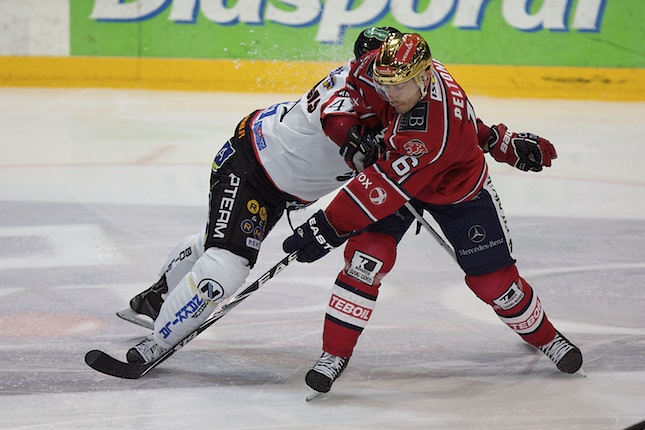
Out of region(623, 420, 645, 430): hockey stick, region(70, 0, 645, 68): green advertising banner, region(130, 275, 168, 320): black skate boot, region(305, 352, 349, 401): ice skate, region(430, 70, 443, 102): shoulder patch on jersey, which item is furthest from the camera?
region(70, 0, 645, 68): green advertising banner

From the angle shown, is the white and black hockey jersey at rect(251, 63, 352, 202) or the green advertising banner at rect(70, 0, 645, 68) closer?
the white and black hockey jersey at rect(251, 63, 352, 202)

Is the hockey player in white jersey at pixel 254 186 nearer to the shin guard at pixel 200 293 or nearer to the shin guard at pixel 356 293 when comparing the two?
the shin guard at pixel 200 293

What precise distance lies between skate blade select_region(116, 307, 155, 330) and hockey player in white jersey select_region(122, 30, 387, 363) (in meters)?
0.32

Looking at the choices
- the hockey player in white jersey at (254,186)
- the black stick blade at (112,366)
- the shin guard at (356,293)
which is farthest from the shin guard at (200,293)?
the shin guard at (356,293)

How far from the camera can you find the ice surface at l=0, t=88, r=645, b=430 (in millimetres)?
2664

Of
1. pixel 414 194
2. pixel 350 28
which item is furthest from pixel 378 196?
pixel 350 28

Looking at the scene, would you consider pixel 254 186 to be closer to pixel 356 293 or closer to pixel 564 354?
pixel 356 293

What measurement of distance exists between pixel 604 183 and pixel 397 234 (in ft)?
9.45

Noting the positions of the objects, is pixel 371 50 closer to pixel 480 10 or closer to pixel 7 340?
pixel 7 340

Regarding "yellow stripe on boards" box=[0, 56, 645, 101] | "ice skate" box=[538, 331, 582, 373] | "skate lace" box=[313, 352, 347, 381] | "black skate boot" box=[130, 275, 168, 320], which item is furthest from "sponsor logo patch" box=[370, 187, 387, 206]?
"yellow stripe on boards" box=[0, 56, 645, 101]

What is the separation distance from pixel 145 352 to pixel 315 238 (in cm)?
62

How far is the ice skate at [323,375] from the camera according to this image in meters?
2.74

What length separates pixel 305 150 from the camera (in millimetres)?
2941

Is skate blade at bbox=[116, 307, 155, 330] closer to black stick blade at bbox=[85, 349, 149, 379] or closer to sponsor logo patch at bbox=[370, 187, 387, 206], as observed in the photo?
black stick blade at bbox=[85, 349, 149, 379]
